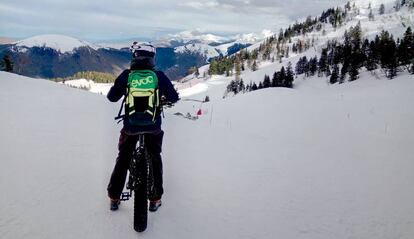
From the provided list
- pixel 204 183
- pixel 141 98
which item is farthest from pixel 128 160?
pixel 204 183

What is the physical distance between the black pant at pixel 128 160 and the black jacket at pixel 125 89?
0.16m

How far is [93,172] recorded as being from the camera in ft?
24.0

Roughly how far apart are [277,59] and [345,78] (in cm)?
10631

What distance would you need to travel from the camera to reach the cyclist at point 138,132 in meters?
5.39

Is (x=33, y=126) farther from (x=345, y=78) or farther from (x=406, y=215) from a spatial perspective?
(x=345, y=78)

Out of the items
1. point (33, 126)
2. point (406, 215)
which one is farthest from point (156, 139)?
point (33, 126)

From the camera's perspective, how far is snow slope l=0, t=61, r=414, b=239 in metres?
5.46

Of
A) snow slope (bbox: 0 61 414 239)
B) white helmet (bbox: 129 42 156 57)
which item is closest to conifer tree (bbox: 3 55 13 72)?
snow slope (bbox: 0 61 414 239)

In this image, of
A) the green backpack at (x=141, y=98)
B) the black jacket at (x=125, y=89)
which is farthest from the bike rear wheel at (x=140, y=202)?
the green backpack at (x=141, y=98)

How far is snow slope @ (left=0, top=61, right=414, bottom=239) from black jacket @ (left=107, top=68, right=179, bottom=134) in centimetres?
153

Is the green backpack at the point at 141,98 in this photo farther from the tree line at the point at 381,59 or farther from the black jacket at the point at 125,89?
the tree line at the point at 381,59

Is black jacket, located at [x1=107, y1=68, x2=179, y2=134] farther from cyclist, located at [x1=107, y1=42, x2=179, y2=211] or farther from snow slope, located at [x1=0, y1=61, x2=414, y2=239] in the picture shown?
snow slope, located at [x1=0, y1=61, x2=414, y2=239]

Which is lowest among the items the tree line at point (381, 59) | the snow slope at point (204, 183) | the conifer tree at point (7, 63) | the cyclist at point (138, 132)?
the snow slope at point (204, 183)

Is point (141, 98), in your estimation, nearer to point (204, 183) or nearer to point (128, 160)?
Answer: point (128, 160)
